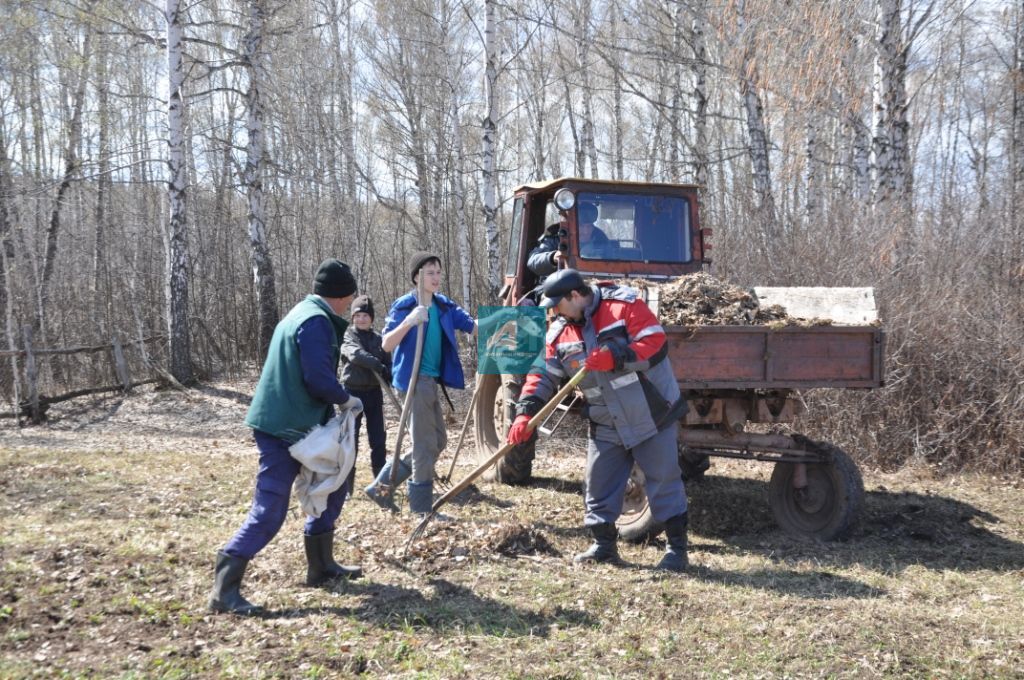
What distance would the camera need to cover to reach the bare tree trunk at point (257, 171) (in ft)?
44.9

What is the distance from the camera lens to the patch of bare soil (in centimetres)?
568

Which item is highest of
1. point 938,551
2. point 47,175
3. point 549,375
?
point 47,175

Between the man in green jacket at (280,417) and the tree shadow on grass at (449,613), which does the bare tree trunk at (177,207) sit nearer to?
the man in green jacket at (280,417)

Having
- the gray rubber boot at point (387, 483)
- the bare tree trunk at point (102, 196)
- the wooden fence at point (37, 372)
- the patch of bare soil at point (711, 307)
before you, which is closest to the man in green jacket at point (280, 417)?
the gray rubber boot at point (387, 483)

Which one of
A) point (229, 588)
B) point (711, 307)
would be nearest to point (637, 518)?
point (711, 307)

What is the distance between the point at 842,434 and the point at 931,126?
64.4 ft

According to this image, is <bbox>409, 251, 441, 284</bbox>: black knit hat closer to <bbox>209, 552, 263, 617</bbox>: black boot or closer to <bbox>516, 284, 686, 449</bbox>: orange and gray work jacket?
<bbox>516, 284, 686, 449</bbox>: orange and gray work jacket

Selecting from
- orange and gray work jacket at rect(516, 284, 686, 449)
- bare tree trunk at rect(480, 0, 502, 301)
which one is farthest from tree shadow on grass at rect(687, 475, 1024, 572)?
bare tree trunk at rect(480, 0, 502, 301)

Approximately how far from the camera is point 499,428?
7.79m

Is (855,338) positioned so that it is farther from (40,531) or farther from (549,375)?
(40,531)

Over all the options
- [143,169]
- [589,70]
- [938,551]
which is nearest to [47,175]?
[143,169]

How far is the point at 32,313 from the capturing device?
17094 mm

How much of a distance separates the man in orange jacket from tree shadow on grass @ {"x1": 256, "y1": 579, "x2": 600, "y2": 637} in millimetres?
894

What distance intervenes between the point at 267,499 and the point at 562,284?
1.97m
